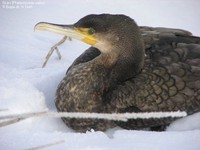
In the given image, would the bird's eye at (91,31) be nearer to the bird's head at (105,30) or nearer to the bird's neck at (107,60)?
the bird's head at (105,30)

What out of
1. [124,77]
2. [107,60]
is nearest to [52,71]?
[107,60]

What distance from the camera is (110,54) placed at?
2.33 m

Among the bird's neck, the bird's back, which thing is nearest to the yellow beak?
the bird's neck

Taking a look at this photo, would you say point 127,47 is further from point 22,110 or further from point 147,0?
point 147,0

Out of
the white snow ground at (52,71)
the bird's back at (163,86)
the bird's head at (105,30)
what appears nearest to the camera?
the white snow ground at (52,71)

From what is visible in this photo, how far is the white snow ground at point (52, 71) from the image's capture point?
1.54 m

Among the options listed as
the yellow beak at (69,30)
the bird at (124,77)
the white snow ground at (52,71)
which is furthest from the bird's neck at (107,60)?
the white snow ground at (52,71)

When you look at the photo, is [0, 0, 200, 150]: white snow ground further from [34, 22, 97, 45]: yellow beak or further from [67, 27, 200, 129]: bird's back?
[34, 22, 97, 45]: yellow beak

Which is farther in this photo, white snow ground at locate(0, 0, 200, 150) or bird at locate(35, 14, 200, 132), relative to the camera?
bird at locate(35, 14, 200, 132)

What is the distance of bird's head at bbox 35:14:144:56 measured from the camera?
88.4 inches

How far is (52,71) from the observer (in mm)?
2830

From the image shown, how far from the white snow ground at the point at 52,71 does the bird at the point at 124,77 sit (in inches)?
4.8

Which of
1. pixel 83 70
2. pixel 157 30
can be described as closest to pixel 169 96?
pixel 83 70

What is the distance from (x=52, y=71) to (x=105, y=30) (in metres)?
0.71
